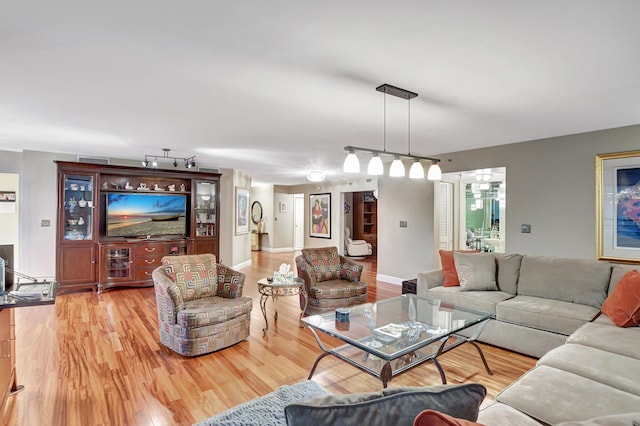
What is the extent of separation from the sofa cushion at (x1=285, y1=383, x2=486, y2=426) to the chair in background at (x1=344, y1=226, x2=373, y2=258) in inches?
353

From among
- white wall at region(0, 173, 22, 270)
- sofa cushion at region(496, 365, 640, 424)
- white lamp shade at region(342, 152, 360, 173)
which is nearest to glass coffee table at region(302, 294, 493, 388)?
sofa cushion at region(496, 365, 640, 424)

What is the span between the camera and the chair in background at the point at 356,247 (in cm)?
990

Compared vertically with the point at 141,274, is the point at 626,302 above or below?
above

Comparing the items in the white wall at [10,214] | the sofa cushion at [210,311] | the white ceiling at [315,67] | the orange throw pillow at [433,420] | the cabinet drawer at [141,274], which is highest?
the white ceiling at [315,67]

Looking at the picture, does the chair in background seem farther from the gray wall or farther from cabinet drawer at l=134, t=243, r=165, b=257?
cabinet drawer at l=134, t=243, r=165, b=257

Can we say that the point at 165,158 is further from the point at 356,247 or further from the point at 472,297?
the point at 356,247

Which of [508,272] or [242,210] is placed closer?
→ [508,272]

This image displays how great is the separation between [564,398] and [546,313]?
1733 mm

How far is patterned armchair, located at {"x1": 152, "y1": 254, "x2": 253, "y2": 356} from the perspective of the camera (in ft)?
10.2

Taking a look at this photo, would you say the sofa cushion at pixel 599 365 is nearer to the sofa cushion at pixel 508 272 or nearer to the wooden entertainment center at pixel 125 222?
the sofa cushion at pixel 508 272

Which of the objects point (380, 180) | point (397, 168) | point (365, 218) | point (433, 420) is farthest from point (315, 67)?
point (365, 218)

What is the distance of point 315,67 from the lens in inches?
91.0

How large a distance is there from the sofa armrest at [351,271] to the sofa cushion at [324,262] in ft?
0.23

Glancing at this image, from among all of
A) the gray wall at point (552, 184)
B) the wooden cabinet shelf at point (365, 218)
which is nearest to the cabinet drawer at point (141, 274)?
the gray wall at point (552, 184)
